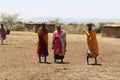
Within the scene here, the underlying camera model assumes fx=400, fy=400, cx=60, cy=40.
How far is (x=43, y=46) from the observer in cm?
1730

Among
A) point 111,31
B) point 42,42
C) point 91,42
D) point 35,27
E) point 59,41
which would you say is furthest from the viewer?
point 35,27

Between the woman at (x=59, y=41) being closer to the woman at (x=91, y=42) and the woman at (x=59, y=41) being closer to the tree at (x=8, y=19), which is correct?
the woman at (x=91, y=42)

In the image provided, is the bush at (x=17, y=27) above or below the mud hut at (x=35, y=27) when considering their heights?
below

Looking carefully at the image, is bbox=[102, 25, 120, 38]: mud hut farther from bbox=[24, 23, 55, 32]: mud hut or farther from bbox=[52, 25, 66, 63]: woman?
bbox=[52, 25, 66, 63]: woman

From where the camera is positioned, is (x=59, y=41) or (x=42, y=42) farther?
(x=42, y=42)

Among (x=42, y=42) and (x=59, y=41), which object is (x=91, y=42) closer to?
(x=59, y=41)

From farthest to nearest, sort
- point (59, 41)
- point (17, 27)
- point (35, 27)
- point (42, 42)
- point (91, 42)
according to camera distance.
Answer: point (17, 27), point (35, 27), point (42, 42), point (59, 41), point (91, 42)

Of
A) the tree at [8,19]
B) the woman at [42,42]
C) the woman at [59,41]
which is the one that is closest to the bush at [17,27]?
the tree at [8,19]

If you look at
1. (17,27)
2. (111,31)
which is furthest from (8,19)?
(111,31)

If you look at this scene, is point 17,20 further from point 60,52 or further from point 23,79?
point 23,79

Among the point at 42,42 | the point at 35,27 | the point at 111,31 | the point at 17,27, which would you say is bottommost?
the point at 17,27

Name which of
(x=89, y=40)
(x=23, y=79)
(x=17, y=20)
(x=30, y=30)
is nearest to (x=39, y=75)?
(x=23, y=79)

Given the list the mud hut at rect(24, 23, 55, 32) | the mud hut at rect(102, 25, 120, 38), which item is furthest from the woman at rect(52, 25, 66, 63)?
the mud hut at rect(24, 23, 55, 32)

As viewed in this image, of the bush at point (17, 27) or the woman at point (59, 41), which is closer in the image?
the woman at point (59, 41)
